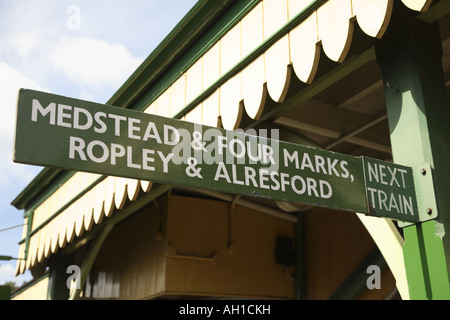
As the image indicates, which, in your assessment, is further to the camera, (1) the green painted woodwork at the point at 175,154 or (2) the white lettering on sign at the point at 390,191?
(2) the white lettering on sign at the point at 390,191

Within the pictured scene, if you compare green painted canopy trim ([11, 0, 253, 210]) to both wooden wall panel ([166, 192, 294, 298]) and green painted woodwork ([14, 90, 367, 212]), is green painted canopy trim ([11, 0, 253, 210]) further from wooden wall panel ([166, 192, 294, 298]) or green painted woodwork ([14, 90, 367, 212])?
wooden wall panel ([166, 192, 294, 298])

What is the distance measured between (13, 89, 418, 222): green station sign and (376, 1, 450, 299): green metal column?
0.39 ft

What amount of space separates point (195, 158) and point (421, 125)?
1.14m

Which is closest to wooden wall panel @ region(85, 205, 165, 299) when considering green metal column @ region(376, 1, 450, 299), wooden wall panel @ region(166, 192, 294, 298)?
wooden wall panel @ region(166, 192, 294, 298)

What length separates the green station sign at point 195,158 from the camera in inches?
83.4

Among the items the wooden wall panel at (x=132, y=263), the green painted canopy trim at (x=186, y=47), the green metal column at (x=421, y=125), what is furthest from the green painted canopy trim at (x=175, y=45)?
the wooden wall panel at (x=132, y=263)

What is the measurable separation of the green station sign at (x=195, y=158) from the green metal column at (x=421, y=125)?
118mm

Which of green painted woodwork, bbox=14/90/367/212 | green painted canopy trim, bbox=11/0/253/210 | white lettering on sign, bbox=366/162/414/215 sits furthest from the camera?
green painted canopy trim, bbox=11/0/253/210

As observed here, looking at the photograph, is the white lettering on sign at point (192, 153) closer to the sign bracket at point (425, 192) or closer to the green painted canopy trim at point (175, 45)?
the sign bracket at point (425, 192)

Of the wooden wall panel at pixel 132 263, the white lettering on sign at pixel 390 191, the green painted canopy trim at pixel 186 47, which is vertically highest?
the green painted canopy trim at pixel 186 47

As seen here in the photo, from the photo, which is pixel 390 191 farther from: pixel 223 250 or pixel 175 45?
pixel 223 250

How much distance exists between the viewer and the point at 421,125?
276 cm

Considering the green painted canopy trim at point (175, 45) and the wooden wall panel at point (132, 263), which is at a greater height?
the green painted canopy trim at point (175, 45)

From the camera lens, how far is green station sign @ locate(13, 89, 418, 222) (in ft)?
6.95
